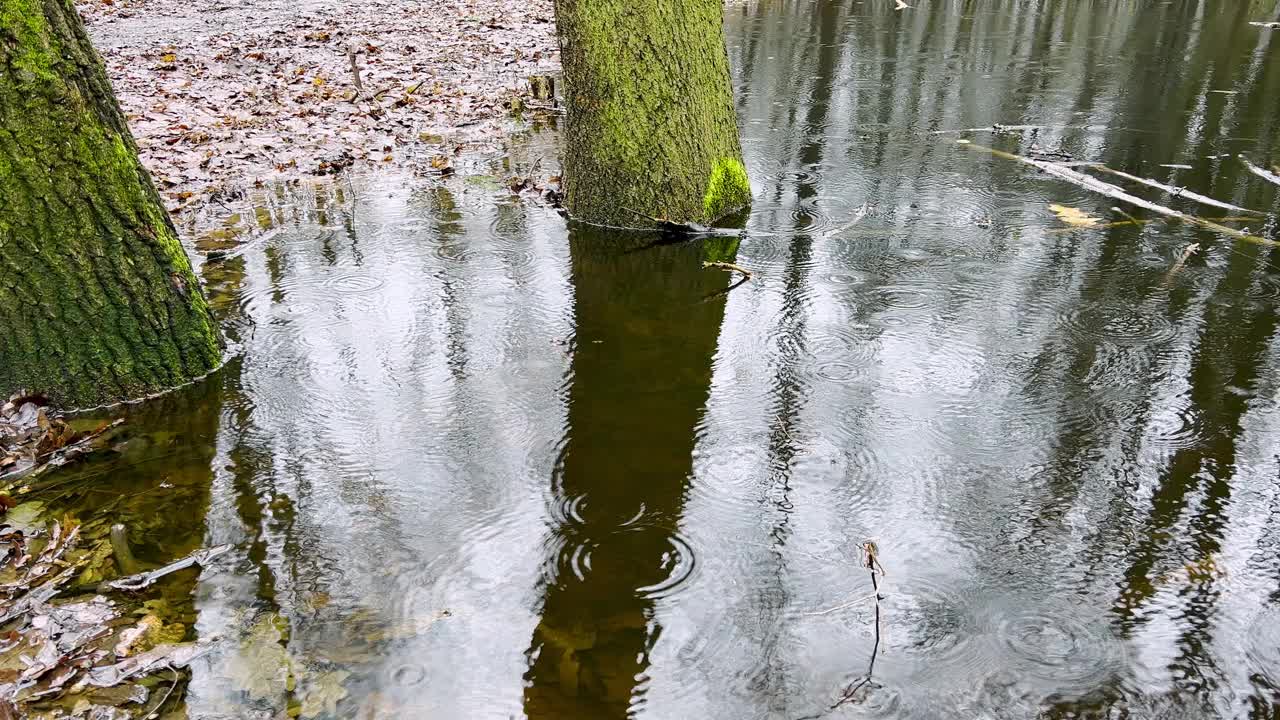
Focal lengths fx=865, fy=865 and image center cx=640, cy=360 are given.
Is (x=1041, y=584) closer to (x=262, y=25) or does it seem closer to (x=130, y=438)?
(x=130, y=438)

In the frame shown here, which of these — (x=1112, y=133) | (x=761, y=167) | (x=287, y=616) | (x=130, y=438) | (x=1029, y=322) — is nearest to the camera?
(x=287, y=616)

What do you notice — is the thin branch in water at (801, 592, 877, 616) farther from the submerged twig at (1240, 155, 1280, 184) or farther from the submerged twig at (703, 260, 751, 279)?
the submerged twig at (1240, 155, 1280, 184)

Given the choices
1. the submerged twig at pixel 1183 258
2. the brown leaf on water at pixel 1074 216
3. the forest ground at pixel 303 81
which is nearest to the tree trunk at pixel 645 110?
the forest ground at pixel 303 81

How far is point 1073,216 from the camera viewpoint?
6113 mm

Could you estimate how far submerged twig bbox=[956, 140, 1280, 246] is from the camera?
575 centimetres

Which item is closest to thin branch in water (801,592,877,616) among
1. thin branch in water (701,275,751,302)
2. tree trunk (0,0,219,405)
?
thin branch in water (701,275,751,302)

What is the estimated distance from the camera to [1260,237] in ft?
18.6

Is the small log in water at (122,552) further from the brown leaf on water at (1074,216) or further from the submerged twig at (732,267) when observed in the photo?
the brown leaf on water at (1074,216)

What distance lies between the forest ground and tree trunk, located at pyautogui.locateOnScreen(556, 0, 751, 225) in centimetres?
198

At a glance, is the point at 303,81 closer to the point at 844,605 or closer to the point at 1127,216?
the point at 1127,216

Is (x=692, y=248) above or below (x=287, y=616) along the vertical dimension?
above

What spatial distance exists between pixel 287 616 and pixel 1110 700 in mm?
2397

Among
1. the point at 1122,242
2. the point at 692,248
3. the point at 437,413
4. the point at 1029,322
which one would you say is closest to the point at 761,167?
the point at 692,248

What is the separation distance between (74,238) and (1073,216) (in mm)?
6015
